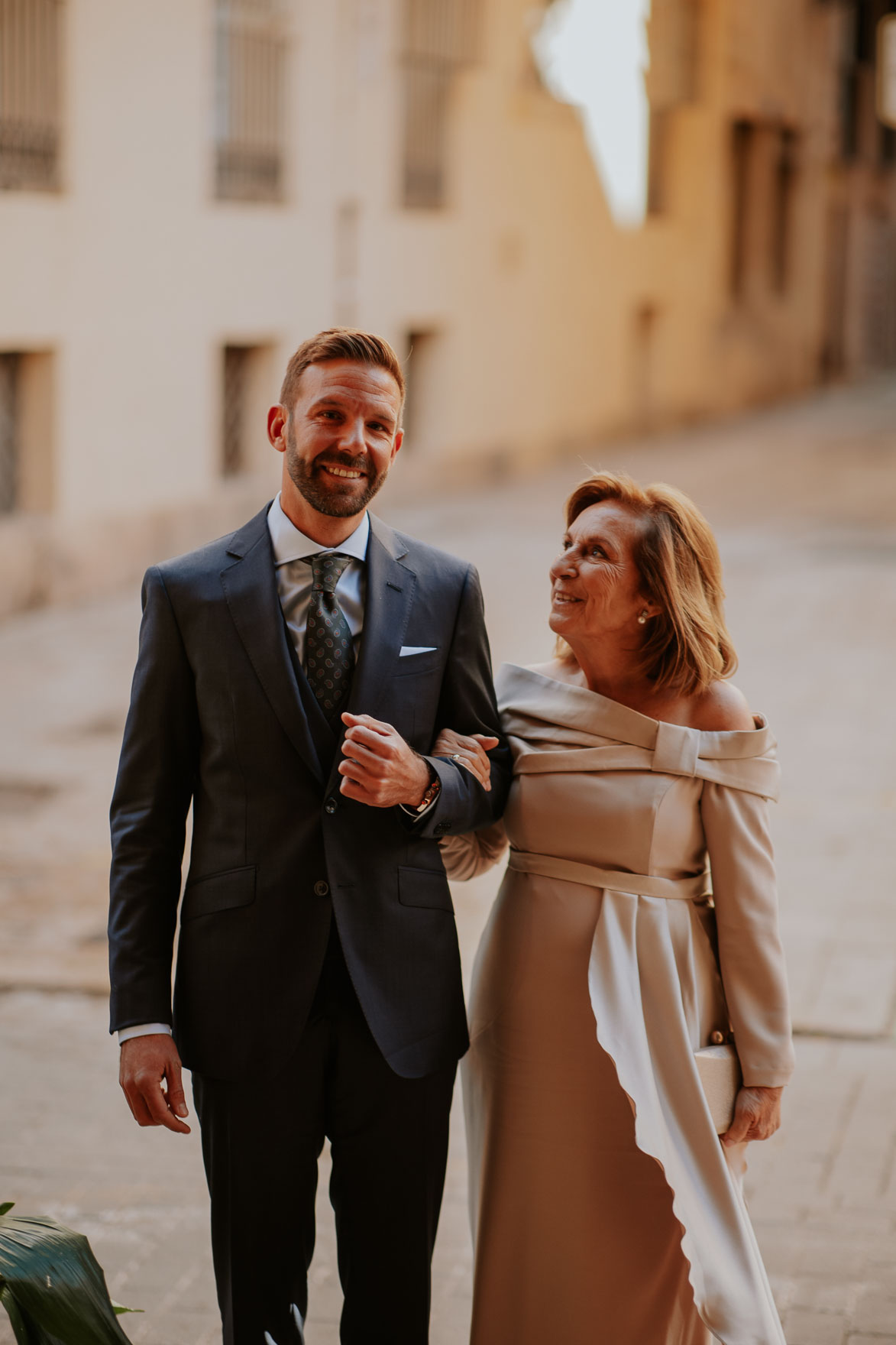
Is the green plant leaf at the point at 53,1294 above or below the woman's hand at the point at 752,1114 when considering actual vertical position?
below

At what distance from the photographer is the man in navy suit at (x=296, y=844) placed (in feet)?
9.50

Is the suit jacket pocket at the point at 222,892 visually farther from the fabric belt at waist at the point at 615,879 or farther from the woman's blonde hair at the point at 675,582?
the woman's blonde hair at the point at 675,582

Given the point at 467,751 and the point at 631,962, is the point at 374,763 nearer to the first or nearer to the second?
the point at 467,751

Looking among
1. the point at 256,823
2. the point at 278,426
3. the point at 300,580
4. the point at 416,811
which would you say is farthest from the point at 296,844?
the point at 278,426

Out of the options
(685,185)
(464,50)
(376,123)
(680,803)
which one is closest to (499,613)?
(376,123)

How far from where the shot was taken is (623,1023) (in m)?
3.05

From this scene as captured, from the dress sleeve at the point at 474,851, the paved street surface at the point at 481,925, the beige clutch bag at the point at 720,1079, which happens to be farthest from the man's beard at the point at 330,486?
the paved street surface at the point at 481,925

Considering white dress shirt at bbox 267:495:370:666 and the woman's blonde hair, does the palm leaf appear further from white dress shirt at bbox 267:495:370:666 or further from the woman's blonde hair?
the woman's blonde hair

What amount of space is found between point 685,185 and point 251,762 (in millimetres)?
20988

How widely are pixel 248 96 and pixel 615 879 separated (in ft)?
41.5

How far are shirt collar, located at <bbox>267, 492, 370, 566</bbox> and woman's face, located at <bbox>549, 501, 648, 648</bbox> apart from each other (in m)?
0.36

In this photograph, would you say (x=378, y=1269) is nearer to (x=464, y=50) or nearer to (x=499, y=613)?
(x=499, y=613)

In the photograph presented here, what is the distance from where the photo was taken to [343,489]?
9.43 ft

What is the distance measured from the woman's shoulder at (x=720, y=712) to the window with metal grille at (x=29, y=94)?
32.2 feet
